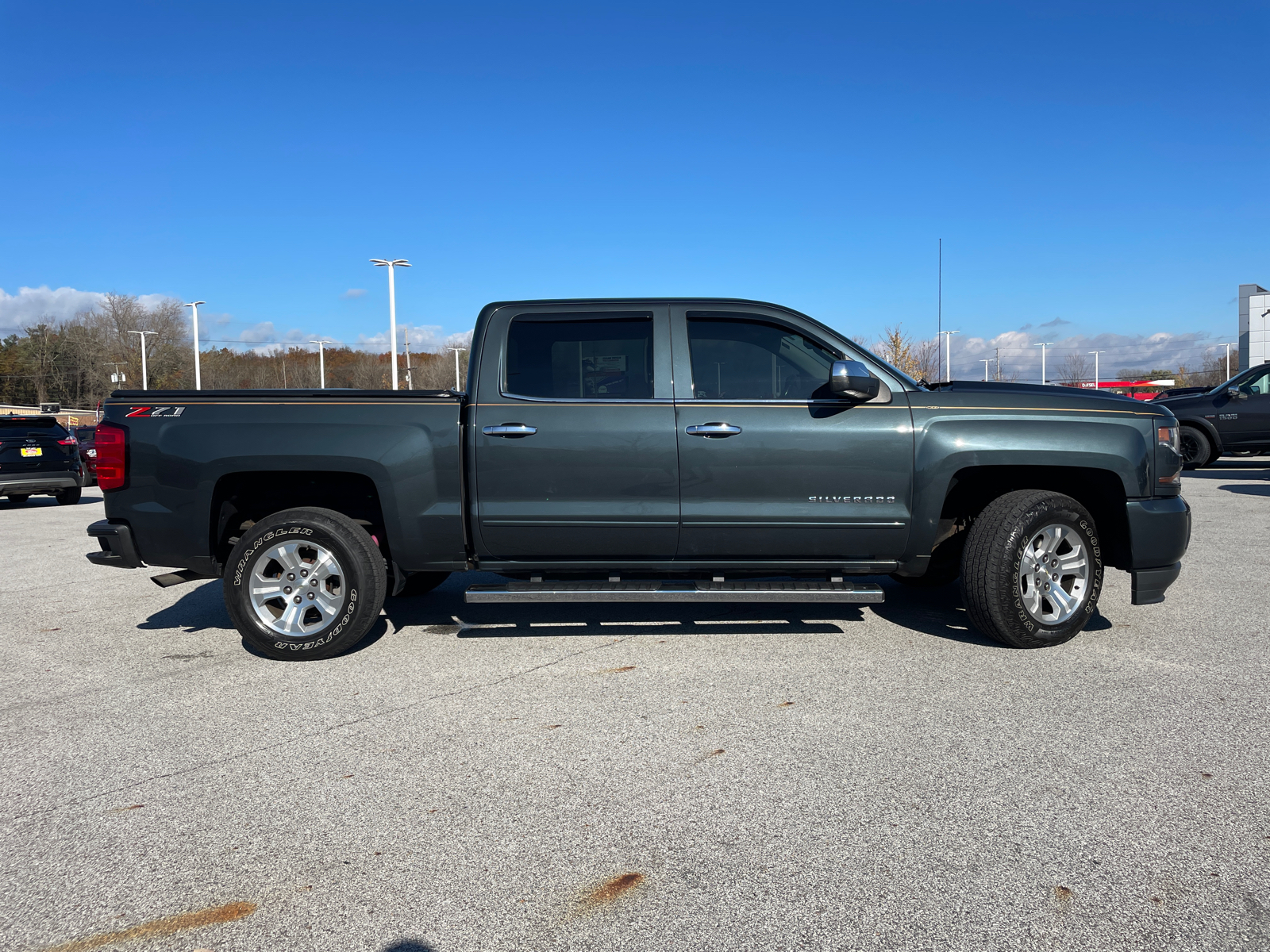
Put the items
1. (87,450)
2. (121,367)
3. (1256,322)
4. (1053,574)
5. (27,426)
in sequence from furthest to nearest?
(121,367) < (1256,322) < (87,450) < (27,426) < (1053,574)

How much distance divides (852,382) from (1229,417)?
49.3 feet

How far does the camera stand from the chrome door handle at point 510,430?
16.2 ft

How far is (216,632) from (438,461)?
2.15 m

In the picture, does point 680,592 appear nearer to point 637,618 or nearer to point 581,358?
point 637,618

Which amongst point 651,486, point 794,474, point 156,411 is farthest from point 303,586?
point 794,474

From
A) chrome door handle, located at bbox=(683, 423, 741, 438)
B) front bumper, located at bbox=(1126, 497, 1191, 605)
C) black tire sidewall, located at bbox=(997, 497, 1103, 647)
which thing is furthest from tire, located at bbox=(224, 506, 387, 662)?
front bumper, located at bbox=(1126, 497, 1191, 605)

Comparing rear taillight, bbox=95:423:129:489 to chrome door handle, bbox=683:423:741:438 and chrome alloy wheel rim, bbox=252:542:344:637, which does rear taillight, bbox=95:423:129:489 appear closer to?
chrome alloy wheel rim, bbox=252:542:344:637

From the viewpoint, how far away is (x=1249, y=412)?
1591 cm

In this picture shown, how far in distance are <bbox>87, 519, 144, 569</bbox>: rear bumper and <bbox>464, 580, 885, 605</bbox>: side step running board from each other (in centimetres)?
198

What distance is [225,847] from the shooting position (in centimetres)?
285

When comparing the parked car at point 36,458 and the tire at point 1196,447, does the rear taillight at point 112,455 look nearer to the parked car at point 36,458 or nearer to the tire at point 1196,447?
the parked car at point 36,458

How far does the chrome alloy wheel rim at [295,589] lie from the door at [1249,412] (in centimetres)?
1694

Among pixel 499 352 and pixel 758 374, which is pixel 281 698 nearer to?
pixel 499 352

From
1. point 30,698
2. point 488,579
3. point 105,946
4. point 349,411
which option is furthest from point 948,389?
point 30,698
